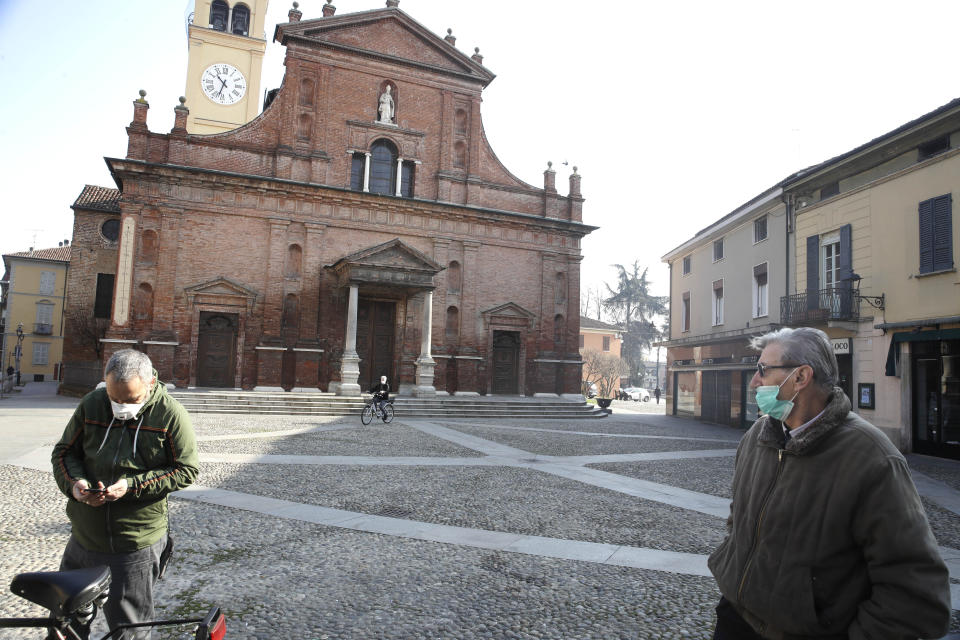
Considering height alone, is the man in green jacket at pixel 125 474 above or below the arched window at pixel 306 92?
below

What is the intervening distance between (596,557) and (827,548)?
3661 millimetres

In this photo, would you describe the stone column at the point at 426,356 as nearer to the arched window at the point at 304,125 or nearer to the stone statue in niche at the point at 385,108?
the stone statue in niche at the point at 385,108

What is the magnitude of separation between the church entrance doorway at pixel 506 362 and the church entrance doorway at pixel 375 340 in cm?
441

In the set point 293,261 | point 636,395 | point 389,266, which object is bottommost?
point 636,395

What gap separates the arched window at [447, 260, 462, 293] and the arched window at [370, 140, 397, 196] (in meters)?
3.89

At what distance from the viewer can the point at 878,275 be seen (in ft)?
50.1

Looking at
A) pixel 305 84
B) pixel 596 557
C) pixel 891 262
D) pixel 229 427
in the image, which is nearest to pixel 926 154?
pixel 891 262

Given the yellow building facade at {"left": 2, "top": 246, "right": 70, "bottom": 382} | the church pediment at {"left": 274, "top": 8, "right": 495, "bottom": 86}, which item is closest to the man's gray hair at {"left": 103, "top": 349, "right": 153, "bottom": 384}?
the church pediment at {"left": 274, "top": 8, "right": 495, "bottom": 86}

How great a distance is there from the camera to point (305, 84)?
24.3 m

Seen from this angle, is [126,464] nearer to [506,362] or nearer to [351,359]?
[351,359]

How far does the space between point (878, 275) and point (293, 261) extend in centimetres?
1907

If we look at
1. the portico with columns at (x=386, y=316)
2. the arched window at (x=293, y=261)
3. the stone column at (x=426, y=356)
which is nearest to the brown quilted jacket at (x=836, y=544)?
the portico with columns at (x=386, y=316)

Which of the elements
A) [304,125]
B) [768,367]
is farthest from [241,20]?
[768,367]

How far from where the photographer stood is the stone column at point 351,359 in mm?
21891
